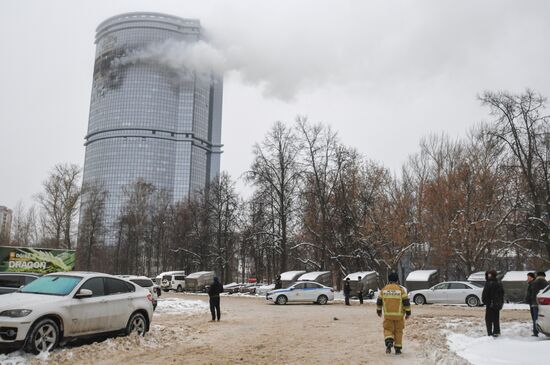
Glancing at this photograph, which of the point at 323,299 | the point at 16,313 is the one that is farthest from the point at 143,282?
the point at 16,313

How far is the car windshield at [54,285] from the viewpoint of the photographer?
10.2 metres

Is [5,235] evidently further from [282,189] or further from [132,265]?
[282,189]

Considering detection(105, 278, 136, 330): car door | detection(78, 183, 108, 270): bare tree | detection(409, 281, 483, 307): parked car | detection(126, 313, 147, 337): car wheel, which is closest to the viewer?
detection(105, 278, 136, 330): car door

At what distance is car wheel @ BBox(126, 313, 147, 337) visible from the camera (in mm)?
11367

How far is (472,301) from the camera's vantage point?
2692cm

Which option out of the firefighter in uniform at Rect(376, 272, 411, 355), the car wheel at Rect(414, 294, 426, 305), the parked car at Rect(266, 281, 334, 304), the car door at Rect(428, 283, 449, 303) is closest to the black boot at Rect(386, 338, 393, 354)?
the firefighter in uniform at Rect(376, 272, 411, 355)

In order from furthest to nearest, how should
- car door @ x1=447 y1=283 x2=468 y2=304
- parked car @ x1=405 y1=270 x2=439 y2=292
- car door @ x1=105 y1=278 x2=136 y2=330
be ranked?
1. parked car @ x1=405 y1=270 x2=439 y2=292
2. car door @ x1=447 y1=283 x2=468 y2=304
3. car door @ x1=105 y1=278 x2=136 y2=330

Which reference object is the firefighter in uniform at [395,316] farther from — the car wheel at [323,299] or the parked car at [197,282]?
the parked car at [197,282]

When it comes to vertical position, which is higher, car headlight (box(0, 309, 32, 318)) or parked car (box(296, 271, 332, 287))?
parked car (box(296, 271, 332, 287))

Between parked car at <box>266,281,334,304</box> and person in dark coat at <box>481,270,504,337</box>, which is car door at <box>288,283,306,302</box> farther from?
person in dark coat at <box>481,270,504,337</box>

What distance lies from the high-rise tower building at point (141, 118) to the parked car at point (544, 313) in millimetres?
127773

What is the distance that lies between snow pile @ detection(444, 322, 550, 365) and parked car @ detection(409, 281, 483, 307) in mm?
14766

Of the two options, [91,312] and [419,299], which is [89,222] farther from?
[91,312]

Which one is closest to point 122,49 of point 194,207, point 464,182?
point 194,207
